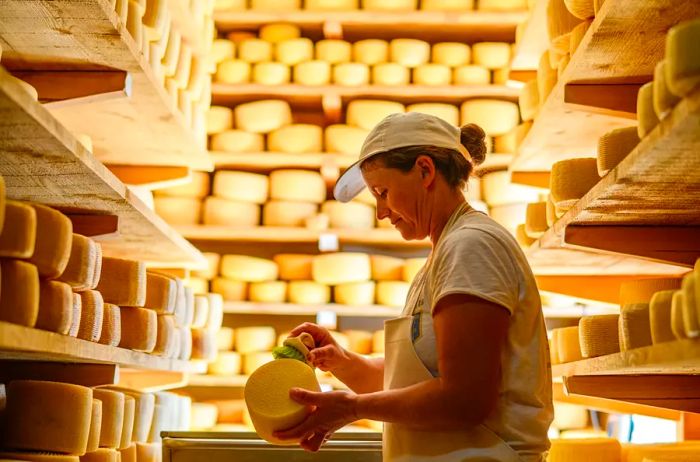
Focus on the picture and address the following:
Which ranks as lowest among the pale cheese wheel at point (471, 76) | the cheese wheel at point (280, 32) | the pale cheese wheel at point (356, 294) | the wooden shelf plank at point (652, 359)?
the wooden shelf plank at point (652, 359)

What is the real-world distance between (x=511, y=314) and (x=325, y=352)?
56 cm

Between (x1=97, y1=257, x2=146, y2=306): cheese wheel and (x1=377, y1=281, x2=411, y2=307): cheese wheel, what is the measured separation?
1.79m

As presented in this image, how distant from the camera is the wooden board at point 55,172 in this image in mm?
1486

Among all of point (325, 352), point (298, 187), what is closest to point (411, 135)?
point (325, 352)

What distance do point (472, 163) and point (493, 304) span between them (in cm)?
41

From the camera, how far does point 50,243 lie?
168 cm

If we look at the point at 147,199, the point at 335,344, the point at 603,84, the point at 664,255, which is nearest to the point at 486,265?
the point at 335,344

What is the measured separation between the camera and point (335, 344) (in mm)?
1943

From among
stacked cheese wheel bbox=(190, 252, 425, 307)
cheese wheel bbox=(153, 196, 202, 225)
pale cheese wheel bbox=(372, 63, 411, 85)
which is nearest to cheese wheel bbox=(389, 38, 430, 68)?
pale cheese wheel bbox=(372, 63, 411, 85)

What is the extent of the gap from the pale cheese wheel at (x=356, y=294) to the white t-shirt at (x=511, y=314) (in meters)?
2.43

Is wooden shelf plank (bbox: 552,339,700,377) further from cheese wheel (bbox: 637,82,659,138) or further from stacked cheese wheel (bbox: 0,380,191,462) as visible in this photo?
stacked cheese wheel (bbox: 0,380,191,462)

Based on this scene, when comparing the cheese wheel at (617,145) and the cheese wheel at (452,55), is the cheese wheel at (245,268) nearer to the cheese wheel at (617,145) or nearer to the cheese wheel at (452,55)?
the cheese wheel at (452,55)

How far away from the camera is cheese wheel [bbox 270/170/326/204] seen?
4.11 m

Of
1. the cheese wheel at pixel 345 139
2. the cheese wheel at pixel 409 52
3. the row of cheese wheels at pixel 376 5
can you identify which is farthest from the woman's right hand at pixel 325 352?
the row of cheese wheels at pixel 376 5
